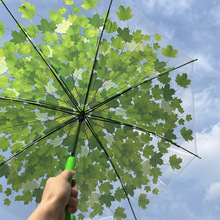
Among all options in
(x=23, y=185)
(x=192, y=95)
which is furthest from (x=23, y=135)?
(x=192, y=95)

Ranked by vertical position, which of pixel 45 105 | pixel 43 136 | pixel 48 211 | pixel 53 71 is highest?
pixel 53 71

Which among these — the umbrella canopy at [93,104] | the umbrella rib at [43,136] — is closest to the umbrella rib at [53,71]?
the umbrella canopy at [93,104]

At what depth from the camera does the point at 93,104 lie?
2008 millimetres

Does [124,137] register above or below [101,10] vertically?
below

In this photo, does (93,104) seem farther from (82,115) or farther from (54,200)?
(54,200)

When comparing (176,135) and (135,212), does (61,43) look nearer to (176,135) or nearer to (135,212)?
(176,135)

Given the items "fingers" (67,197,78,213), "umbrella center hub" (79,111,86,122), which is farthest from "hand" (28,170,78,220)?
"umbrella center hub" (79,111,86,122)

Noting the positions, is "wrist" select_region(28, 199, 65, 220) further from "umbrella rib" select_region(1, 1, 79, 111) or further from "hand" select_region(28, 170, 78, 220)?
"umbrella rib" select_region(1, 1, 79, 111)

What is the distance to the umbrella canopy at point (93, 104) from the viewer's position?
5.93 ft

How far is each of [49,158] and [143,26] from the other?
1526 mm

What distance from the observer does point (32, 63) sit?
1.85 meters

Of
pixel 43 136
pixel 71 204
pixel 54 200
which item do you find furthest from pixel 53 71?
pixel 54 200

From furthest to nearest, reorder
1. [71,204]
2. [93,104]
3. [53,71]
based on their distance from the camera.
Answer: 1. [93,104]
2. [53,71]
3. [71,204]

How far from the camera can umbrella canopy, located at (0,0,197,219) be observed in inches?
71.2
